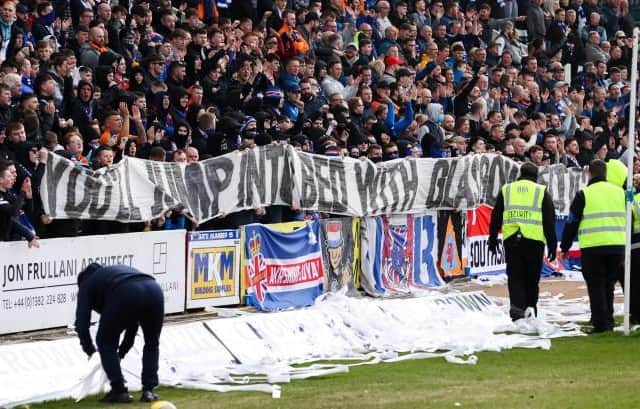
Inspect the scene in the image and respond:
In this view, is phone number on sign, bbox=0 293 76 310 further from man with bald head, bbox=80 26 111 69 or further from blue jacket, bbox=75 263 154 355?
man with bald head, bbox=80 26 111 69

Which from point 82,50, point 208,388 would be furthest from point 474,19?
point 208,388

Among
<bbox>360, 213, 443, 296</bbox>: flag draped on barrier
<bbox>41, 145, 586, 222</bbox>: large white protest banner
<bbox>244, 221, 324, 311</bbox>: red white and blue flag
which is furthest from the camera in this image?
<bbox>360, 213, 443, 296</bbox>: flag draped on barrier

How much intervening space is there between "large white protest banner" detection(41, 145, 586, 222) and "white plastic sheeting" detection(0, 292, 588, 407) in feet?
6.35

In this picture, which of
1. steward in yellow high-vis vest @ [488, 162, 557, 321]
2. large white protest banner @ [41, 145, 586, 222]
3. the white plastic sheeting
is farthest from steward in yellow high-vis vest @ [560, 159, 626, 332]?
large white protest banner @ [41, 145, 586, 222]

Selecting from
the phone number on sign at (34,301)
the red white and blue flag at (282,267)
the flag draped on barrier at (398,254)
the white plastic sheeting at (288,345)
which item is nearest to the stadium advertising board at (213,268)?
the red white and blue flag at (282,267)

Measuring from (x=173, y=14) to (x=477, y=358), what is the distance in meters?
9.82

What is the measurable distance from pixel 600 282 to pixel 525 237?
108 centimetres

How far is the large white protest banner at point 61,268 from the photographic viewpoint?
49.0 ft

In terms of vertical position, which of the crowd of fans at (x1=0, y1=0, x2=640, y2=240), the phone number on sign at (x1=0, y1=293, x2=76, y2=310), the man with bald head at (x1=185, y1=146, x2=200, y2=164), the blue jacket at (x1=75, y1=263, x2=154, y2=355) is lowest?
the phone number on sign at (x1=0, y1=293, x2=76, y2=310)

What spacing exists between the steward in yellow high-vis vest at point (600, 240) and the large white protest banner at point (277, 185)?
4495mm

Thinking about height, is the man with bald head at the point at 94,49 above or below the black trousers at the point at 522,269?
above

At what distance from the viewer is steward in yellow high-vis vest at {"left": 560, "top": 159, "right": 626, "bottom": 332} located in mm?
16016

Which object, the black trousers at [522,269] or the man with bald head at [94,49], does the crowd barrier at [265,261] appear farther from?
the black trousers at [522,269]

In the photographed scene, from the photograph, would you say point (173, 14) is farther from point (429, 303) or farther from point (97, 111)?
point (429, 303)
